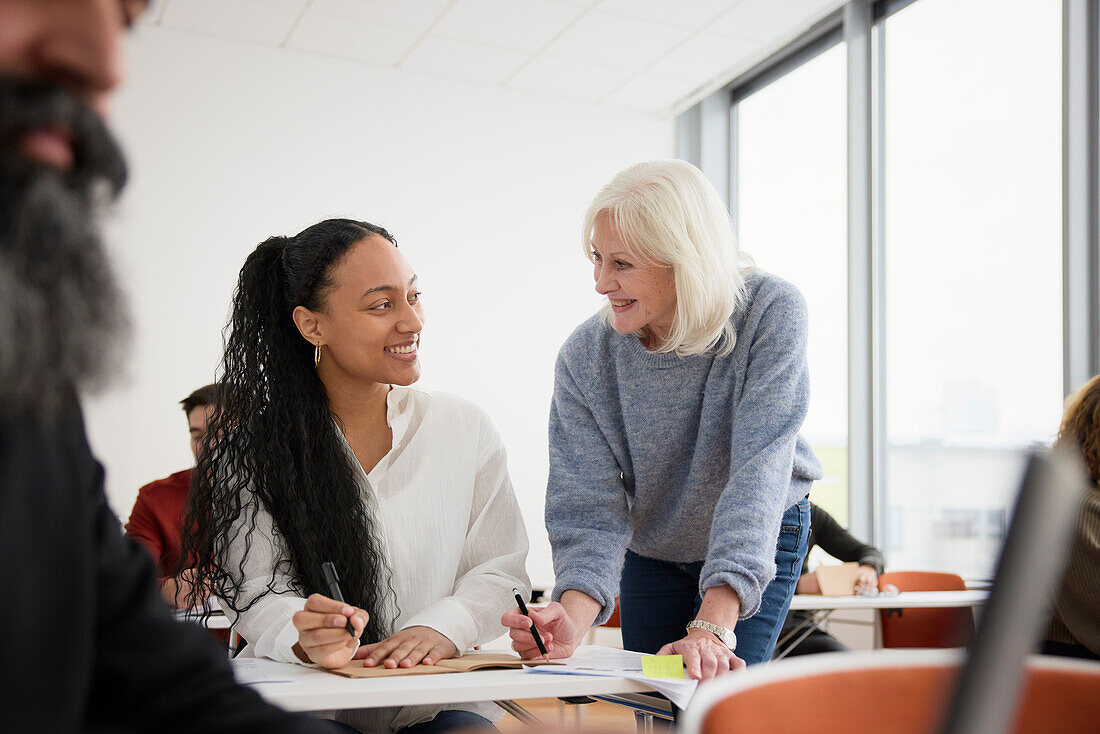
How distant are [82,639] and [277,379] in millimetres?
1336

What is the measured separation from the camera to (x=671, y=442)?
184 centimetres

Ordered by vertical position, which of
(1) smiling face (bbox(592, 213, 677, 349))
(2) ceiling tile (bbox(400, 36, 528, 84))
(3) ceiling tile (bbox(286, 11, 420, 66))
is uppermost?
(3) ceiling tile (bbox(286, 11, 420, 66))

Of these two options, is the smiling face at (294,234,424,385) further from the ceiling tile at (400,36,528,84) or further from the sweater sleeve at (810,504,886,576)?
the ceiling tile at (400,36,528,84)

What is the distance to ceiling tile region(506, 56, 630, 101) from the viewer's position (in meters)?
5.59

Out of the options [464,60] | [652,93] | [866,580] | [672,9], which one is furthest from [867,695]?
[652,93]

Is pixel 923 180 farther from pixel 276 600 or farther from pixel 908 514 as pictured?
pixel 276 600

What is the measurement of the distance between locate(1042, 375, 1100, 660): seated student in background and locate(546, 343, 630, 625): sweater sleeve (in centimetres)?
115

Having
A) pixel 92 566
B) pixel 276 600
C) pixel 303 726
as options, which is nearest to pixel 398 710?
pixel 276 600

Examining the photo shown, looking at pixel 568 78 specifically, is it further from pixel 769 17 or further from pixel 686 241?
pixel 686 241

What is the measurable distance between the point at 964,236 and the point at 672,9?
6.04ft

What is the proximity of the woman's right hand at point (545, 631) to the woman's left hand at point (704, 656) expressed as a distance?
0.59ft

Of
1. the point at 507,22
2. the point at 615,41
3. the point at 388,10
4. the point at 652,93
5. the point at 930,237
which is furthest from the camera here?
→ the point at 652,93

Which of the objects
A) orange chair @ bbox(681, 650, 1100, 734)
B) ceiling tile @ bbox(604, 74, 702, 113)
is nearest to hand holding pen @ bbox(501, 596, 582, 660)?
orange chair @ bbox(681, 650, 1100, 734)

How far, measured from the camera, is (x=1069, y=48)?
3.97 metres
